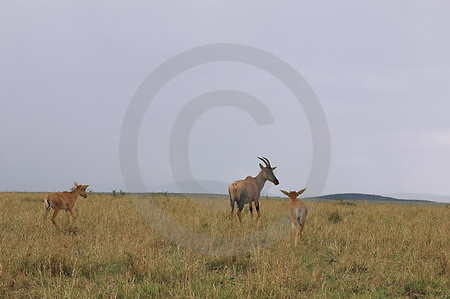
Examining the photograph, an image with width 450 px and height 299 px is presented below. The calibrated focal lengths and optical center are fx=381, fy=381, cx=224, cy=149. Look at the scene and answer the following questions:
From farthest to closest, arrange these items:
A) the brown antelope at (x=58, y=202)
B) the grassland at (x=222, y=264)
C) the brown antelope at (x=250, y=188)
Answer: the brown antelope at (x=250, y=188)
the brown antelope at (x=58, y=202)
the grassland at (x=222, y=264)

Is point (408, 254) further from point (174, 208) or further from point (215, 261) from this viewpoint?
point (174, 208)

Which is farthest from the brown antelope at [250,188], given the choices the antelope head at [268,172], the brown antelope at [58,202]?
the brown antelope at [58,202]

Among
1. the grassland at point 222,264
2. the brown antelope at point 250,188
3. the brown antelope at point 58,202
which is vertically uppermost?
the brown antelope at point 250,188

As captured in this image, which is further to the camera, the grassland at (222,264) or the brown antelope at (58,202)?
the brown antelope at (58,202)

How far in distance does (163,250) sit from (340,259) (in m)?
3.46

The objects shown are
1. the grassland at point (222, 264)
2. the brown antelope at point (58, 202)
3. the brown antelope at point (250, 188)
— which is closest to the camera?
the grassland at point (222, 264)

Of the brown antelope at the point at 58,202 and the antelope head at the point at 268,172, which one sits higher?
the antelope head at the point at 268,172

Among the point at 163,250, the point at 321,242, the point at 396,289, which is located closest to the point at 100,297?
the point at 163,250

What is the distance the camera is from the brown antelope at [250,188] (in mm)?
12930

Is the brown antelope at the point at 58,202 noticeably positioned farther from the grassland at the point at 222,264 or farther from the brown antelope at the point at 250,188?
the brown antelope at the point at 250,188

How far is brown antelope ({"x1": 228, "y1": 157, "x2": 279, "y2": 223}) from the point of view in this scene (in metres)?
12.9

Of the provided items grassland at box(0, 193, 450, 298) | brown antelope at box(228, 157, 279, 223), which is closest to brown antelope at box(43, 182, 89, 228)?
grassland at box(0, 193, 450, 298)

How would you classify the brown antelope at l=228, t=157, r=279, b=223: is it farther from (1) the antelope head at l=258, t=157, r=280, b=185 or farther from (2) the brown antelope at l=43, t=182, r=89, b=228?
(2) the brown antelope at l=43, t=182, r=89, b=228

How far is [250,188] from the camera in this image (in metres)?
13.1
